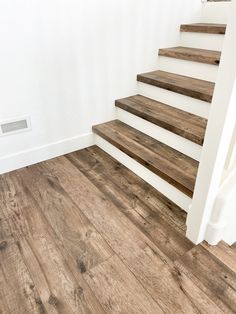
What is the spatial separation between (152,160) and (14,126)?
109 cm

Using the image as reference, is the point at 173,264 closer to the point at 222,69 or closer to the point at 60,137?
the point at 222,69

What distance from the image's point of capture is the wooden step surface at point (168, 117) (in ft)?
5.30

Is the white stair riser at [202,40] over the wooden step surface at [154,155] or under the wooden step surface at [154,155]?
over

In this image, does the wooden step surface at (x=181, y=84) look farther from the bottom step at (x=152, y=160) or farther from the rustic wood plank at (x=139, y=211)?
→ the rustic wood plank at (x=139, y=211)

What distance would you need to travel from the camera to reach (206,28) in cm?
204

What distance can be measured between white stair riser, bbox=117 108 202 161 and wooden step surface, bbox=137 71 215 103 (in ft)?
1.09

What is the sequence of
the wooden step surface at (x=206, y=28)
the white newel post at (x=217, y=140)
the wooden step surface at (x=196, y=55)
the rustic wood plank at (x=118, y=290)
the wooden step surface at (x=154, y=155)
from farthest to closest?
the wooden step surface at (x=206, y=28)
the wooden step surface at (x=196, y=55)
the wooden step surface at (x=154, y=155)
the rustic wood plank at (x=118, y=290)
the white newel post at (x=217, y=140)

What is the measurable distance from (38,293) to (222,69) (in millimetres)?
1261

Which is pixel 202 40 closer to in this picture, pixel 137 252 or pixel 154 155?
pixel 154 155

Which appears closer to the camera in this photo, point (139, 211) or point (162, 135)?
point (139, 211)

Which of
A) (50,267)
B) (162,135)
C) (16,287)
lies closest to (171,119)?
(162,135)

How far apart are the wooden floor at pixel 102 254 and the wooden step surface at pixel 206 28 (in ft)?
4.71

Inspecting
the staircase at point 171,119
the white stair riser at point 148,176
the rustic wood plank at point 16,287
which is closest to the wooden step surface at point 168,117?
the staircase at point 171,119

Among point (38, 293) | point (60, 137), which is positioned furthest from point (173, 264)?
point (60, 137)
